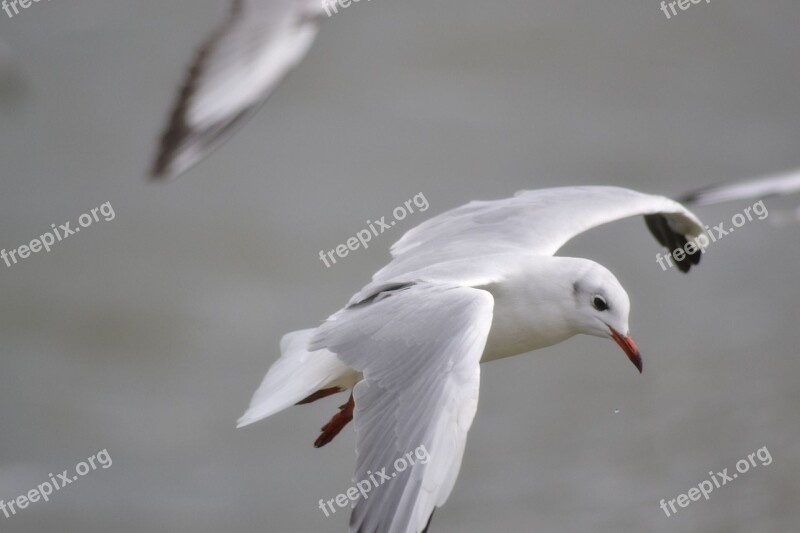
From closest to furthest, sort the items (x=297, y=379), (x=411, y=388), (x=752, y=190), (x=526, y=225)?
(x=411, y=388)
(x=297, y=379)
(x=526, y=225)
(x=752, y=190)

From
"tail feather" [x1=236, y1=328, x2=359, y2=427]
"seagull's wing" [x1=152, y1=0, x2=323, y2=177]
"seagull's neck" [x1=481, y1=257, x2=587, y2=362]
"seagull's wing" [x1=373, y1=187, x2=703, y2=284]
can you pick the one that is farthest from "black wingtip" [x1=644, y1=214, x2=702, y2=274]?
"seagull's wing" [x1=152, y1=0, x2=323, y2=177]

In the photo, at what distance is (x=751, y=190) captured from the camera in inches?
147

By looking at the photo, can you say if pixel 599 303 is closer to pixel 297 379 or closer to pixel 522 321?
pixel 522 321

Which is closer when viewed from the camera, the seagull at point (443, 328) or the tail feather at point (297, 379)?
the seagull at point (443, 328)

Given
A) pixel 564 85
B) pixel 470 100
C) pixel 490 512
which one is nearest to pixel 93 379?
pixel 490 512

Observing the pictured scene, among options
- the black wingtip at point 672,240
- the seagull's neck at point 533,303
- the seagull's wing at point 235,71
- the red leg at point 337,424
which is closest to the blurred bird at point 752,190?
the black wingtip at point 672,240

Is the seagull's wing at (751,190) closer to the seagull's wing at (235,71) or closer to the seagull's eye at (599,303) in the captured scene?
the seagull's eye at (599,303)

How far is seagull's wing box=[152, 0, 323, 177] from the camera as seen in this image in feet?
8.59

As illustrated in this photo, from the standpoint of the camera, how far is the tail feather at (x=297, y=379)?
9.52 ft

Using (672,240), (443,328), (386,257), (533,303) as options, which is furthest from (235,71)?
Answer: (386,257)

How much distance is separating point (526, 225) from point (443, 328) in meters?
0.82

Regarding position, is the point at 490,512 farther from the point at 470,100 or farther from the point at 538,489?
the point at 470,100

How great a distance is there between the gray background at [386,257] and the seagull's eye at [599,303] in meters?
1.57

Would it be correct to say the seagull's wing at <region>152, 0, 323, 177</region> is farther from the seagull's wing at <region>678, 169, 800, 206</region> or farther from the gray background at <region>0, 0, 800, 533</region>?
the gray background at <region>0, 0, 800, 533</region>
